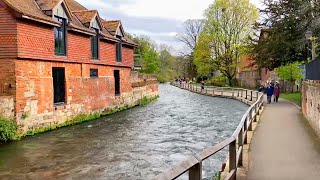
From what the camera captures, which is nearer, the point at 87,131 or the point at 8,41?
the point at 8,41

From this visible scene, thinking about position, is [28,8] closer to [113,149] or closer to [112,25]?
[113,149]

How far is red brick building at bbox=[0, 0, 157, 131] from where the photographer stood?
14992 millimetres

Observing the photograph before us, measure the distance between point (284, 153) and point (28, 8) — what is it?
1264cm

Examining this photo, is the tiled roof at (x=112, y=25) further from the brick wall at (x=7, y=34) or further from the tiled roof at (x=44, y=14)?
the brick wall at (x=7, y=34)

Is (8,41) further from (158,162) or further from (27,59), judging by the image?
(158,162)

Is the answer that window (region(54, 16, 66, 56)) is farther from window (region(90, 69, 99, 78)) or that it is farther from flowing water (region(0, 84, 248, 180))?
flowing water (region(0, 84, 248, 180))

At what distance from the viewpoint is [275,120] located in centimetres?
1577

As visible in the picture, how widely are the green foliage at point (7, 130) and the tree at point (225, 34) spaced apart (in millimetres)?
34807

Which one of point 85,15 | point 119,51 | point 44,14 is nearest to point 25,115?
point 44,14

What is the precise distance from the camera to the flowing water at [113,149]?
9.62m

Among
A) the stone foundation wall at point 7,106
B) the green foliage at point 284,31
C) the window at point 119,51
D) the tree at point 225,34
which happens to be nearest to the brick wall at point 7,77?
the stone foundation wall at point 7,106

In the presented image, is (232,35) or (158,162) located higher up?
(232,35)

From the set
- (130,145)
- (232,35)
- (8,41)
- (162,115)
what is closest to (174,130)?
(130,145)

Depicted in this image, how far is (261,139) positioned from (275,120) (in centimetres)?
Result: 523
